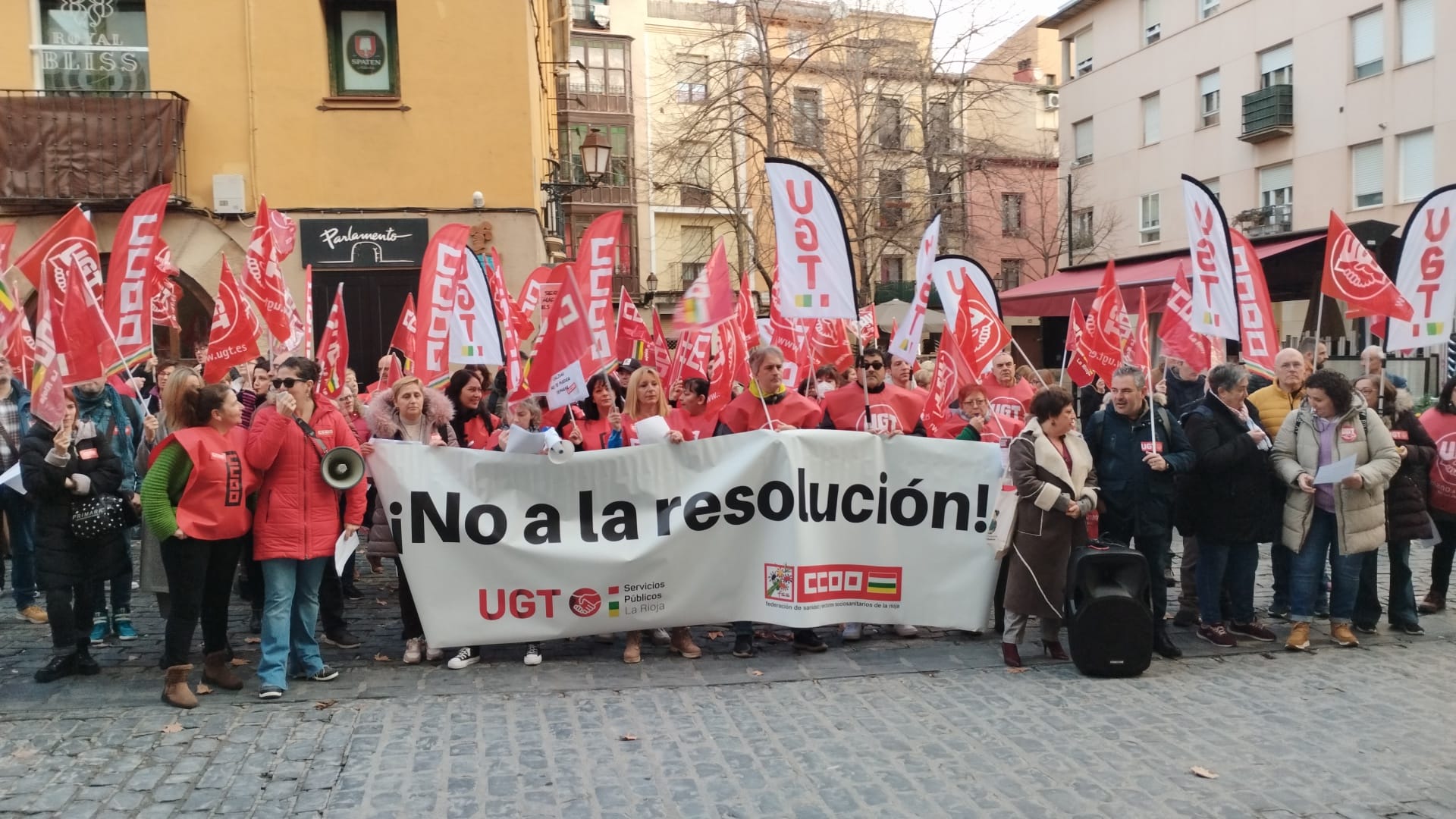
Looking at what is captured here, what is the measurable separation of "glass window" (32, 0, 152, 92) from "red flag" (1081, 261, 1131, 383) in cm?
1355

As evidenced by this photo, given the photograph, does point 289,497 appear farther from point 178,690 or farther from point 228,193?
point 228,193

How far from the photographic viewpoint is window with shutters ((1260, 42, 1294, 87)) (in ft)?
94.4

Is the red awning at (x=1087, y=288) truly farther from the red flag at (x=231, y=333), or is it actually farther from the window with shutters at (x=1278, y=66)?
the red flag at (x=231, y=333)

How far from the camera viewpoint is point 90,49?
16047 mm

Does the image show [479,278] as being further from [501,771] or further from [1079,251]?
[1079,251]

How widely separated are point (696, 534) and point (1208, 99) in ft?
97.5

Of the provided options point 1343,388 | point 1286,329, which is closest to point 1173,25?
point 1286,329

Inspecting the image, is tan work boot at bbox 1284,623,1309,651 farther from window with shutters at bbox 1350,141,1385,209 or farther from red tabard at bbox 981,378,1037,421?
window with shutters at bbox 1350,141,1385,209

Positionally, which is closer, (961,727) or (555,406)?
(961,727)

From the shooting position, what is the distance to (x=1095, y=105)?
119ft

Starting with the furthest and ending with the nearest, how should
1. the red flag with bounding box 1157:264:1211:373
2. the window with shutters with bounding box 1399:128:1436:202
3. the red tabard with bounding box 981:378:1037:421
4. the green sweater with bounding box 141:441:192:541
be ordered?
the window with shutters with bounding box 1399:128:1436:202, the red flag with bounding box 1157:264:1211:373, the red tabard with bounding box 981:378:1037:421, the green sweater with bounding box 141:441:192:541

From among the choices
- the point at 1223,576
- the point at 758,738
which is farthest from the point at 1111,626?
A: the point at 758,738

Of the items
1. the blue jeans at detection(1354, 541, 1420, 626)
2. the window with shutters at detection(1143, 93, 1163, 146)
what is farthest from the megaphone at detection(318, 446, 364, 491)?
the window with shutters at detection(1143, 93, 1163, 146)

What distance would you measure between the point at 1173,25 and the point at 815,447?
100.0ft
